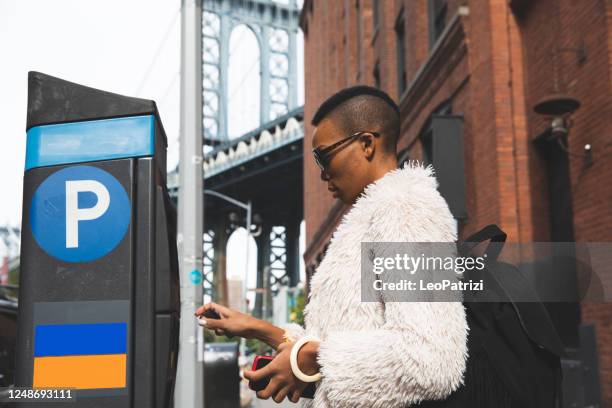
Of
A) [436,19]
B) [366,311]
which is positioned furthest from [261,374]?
[436,19]

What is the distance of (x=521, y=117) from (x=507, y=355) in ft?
29.1

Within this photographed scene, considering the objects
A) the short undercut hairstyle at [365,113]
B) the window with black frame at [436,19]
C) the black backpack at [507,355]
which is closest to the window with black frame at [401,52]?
the window with black frame at [436,19]

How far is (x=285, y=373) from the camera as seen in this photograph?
1798mm

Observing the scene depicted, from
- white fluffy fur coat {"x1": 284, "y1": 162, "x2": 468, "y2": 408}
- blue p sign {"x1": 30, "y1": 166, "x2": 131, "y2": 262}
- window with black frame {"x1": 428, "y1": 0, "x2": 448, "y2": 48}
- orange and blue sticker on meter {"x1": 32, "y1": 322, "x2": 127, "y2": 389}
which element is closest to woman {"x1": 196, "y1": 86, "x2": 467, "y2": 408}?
white fluffy fur coat {"x1": 284, "y1": 162, "x2": 468, "y2": 408}

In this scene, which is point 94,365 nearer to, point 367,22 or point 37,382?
point 37,382

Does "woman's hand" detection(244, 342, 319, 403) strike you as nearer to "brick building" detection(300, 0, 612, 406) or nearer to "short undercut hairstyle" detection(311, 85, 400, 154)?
"short undercut hairstyle" detection(311, 85, 400, 154)

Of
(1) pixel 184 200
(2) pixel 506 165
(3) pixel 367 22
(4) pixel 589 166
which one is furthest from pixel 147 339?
(3) pixel 367 22

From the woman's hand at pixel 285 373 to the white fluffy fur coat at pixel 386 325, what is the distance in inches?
1.7

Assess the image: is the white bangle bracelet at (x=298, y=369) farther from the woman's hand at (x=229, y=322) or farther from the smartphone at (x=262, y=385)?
the woman's hand at (x=229, y=322)

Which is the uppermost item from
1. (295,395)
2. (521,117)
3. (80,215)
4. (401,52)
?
(401,52)

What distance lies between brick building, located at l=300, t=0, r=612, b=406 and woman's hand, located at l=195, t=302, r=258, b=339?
15.9 ft

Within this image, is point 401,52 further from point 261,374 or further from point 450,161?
point 261,374

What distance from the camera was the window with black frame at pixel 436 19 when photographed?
14.1m

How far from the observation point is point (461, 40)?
38.8 ft
